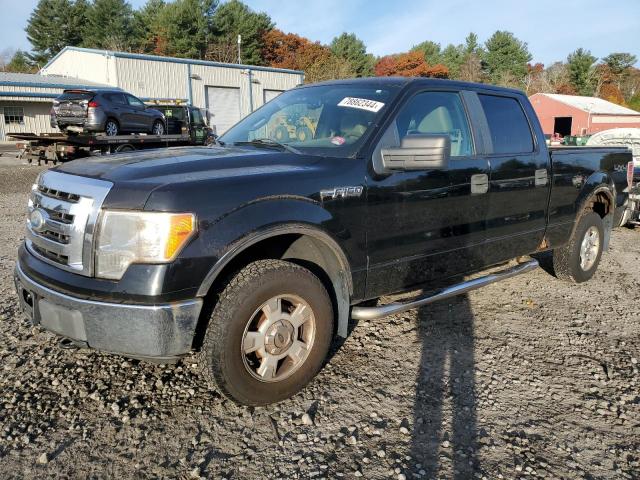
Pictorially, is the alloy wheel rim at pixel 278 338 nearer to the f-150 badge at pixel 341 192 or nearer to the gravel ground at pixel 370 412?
the gravel ground at pixel 370 412

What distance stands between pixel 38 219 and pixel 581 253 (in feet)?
16.3

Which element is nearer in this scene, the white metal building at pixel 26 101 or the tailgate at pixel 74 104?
the tailgate at pixel 74 104

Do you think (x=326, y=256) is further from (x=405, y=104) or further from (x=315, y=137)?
(x=405, y=104)

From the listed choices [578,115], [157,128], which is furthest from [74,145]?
[578,115]

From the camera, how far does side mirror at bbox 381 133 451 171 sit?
10.5 feet

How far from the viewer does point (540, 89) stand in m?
72.8

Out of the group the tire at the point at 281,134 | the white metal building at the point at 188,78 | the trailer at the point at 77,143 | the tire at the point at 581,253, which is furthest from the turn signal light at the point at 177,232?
the white metal building at the point at 188,78

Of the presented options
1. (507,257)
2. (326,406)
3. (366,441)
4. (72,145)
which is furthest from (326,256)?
(72,145)

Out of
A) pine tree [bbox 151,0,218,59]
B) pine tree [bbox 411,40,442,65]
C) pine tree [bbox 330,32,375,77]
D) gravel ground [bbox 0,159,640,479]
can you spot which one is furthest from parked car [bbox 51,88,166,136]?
pine tree [bbox 411,40,442,65]

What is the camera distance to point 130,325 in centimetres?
257

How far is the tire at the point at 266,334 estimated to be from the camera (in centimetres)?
274

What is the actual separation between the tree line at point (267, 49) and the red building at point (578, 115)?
35.8 feet

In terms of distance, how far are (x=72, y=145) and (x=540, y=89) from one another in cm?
7246

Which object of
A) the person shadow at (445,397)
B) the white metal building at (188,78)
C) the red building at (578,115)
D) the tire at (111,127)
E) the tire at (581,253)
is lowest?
the person shadow at (445,397)
